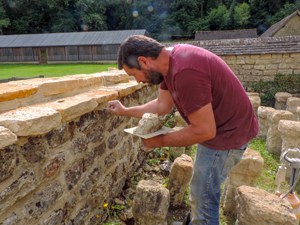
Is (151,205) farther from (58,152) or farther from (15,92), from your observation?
(15,92)

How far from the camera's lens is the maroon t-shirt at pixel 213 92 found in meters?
1.69

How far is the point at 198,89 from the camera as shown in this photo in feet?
5.52

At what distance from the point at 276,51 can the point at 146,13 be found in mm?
41343

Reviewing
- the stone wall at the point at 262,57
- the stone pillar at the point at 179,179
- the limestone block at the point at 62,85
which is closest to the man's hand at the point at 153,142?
the limestone block at the point at 62,85

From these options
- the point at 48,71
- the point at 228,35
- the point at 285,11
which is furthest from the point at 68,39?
the point at 285,11

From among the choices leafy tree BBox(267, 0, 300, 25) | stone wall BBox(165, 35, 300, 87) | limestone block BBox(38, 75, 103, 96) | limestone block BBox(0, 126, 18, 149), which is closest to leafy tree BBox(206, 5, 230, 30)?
leafy tree BBox(267, 0, 300, 25)

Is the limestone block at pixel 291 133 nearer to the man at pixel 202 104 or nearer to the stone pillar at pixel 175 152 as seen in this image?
the stone pillar at pixel 175 152

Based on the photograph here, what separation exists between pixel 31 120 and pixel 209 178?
1458 millimetres

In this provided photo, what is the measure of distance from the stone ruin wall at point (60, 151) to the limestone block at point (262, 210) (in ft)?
4.70

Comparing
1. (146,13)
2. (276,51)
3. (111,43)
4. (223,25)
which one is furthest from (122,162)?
(146,13)

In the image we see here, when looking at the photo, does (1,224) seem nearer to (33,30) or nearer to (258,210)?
(258,210)

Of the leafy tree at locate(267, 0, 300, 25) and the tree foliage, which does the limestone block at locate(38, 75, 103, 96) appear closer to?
the tree foliage

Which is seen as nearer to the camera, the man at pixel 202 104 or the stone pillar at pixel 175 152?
the man at pixel 202 104

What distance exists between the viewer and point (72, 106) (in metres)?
2.05
